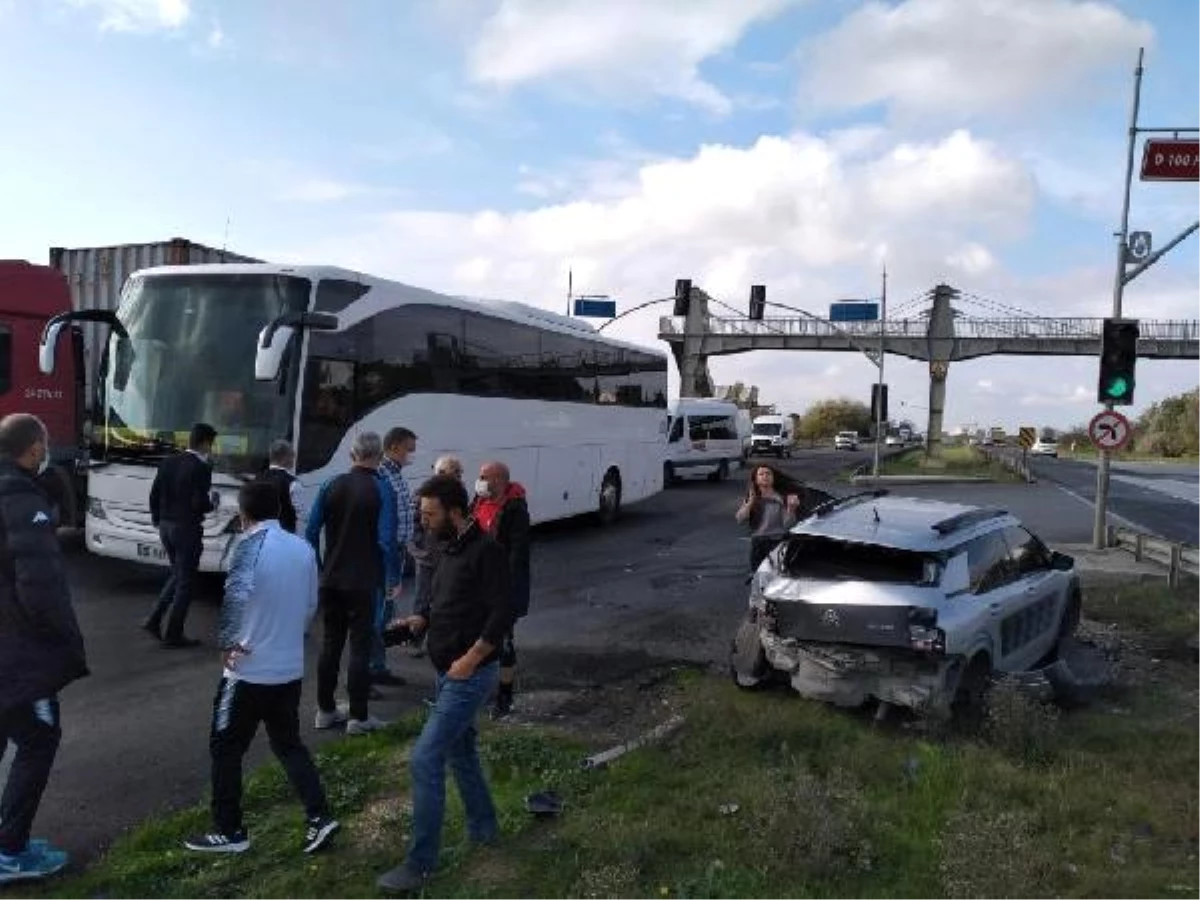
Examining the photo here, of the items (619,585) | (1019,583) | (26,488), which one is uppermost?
(26,488)

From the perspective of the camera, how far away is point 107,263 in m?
16.2

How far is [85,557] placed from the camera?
42.9 ft

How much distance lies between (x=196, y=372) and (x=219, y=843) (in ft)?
22.5

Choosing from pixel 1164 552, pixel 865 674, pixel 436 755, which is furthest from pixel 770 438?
pixel 436 755

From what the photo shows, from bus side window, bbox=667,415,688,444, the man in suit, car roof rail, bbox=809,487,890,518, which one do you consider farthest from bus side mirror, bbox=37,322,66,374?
bus side window, bbox=667,415,688,444

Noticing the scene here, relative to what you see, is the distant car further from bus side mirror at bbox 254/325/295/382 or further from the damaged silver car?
bus side mirror at bbox 254/325/295/382

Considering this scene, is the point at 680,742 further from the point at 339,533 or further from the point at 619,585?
the point at 619,585

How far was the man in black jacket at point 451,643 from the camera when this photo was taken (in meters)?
4.45

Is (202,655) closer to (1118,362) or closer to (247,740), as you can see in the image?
(247,740)

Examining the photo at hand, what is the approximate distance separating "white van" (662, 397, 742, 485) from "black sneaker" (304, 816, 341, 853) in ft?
91.3

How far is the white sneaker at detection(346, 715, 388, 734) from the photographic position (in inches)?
262

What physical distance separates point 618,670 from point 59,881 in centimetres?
482

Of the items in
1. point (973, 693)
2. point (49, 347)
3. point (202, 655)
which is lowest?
point (202, 655)

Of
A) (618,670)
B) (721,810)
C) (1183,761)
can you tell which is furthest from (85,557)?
(1183,761)
